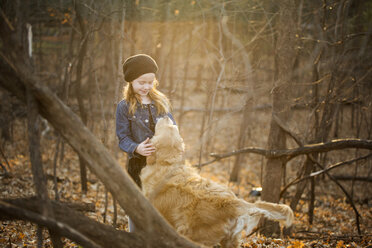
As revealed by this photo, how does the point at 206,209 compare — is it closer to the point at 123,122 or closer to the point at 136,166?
the point at 136,166

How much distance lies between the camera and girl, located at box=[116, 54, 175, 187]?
10.00 feet

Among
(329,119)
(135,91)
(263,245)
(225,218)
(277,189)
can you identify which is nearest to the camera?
(225,218)

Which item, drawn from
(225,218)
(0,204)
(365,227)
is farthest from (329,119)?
(0,204)

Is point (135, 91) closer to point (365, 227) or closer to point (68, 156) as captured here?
point (365, 227)

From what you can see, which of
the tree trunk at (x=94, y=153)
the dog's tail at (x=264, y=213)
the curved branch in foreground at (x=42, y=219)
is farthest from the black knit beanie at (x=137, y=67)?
the dog's tail at (x=264, y=213)

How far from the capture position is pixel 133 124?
3197 millimetres

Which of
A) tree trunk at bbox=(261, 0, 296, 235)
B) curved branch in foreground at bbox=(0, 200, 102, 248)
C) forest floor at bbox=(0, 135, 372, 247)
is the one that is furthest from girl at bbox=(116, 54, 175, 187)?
tree trunk at bbox=(261, 0, 296, 235)

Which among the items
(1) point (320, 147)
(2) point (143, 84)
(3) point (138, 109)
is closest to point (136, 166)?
(3) point (138, 109)

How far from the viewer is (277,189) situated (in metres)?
4.97

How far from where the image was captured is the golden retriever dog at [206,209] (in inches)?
106

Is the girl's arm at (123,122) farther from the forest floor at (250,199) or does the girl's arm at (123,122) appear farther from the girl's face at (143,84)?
the forest floor at (250,199)

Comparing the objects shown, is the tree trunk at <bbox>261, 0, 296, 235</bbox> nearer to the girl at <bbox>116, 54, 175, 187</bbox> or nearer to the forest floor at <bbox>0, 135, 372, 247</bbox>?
the forest floor at <bbox>0, 135, 372, 247</bbox>

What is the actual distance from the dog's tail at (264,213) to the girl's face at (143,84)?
168 centimetres

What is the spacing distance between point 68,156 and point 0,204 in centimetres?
821
